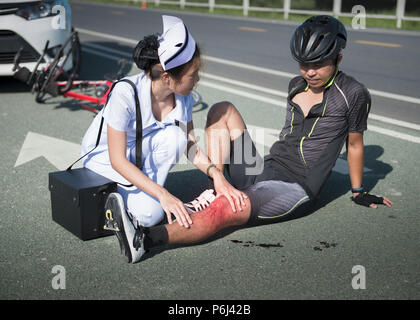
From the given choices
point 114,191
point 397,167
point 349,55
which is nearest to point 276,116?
point 397,167

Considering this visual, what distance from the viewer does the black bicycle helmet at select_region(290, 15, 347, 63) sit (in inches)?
→ 152

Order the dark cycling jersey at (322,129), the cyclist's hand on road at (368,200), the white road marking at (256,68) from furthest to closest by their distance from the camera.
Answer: the white road marking at (256,68) → the cyclist's hand on road at (368,200) → the dark cycling jersey at (322,129)

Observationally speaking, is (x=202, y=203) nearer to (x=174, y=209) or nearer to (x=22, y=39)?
(x=174, y=209)

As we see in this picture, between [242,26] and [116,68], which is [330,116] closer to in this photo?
[116,68]

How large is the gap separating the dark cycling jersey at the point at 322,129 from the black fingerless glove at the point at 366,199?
1.23 ft

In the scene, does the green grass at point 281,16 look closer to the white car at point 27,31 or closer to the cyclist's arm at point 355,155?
the white car at point 27,31

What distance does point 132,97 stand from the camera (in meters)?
3.61

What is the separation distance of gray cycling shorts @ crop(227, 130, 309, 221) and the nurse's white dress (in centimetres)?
49

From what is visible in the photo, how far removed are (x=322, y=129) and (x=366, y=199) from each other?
646 mm

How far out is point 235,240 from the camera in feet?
12.3

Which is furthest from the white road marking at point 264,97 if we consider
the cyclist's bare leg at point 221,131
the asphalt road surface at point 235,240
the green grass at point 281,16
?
the green grass at point 281,16

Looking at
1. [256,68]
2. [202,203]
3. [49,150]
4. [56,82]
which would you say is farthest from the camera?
[256,68]

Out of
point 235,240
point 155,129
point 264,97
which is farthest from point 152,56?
point 264,97

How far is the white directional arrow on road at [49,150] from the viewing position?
17.6 ft
